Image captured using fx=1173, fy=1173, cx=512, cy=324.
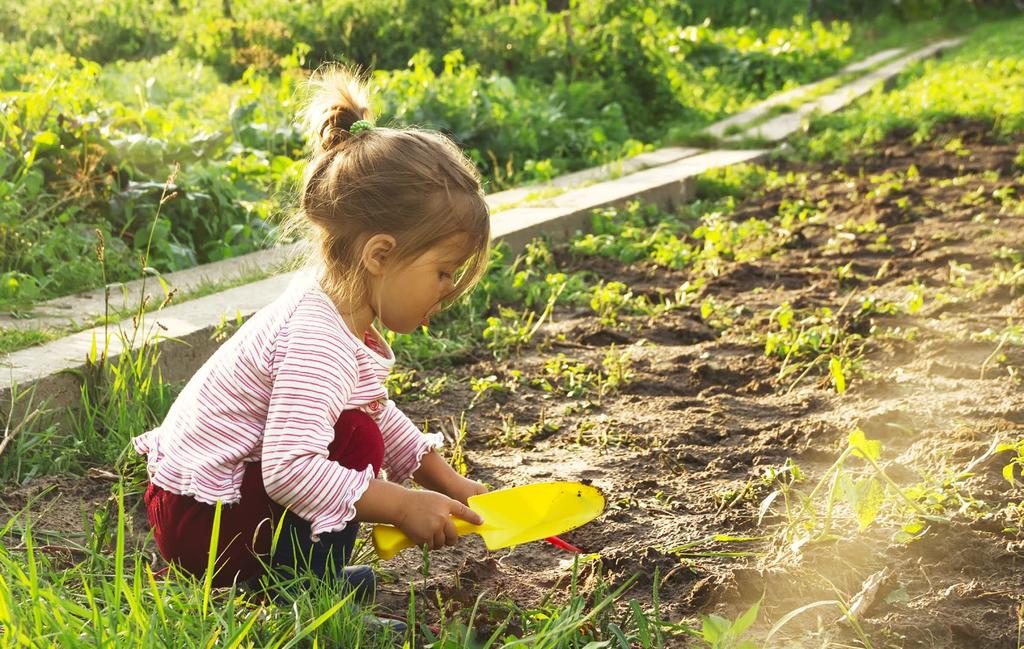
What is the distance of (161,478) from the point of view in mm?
2322

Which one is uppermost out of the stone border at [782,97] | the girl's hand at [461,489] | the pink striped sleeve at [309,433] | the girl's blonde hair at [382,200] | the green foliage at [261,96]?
the girl's blonde hair at [382,200]

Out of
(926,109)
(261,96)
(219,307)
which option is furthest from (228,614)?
(926,109)

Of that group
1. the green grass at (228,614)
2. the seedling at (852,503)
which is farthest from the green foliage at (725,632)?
the seedling at (852,503)

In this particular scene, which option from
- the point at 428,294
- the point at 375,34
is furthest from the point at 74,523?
Result: the point at 375,34

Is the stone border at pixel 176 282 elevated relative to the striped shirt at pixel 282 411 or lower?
lower

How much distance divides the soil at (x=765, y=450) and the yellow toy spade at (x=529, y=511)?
0.11 metres

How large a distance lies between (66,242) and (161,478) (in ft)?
6.75

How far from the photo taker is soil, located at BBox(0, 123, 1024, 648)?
229cm

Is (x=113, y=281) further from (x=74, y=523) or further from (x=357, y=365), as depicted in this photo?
(x=357, y=365)

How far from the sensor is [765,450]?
3.03 metres

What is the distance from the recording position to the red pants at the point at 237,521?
7.43 feet

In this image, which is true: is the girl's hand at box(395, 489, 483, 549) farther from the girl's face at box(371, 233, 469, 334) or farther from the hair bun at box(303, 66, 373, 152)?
the hair bun at box(303, 66, 373, 152)

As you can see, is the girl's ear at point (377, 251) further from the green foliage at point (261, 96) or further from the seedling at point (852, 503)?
the seedling at point (852, 503)

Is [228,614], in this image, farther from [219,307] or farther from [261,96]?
[261,96]
